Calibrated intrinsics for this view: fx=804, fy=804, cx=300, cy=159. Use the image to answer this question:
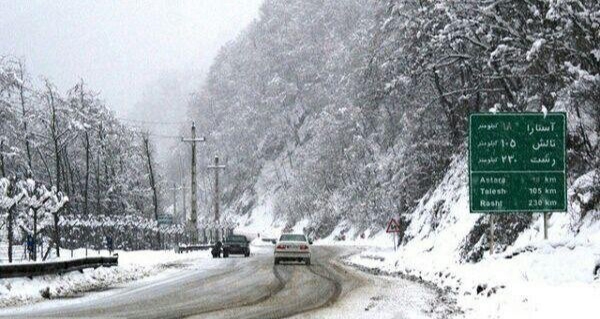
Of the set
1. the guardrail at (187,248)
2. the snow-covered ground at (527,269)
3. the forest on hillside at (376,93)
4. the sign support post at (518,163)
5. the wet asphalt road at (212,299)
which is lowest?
the guardrail at (187,248)

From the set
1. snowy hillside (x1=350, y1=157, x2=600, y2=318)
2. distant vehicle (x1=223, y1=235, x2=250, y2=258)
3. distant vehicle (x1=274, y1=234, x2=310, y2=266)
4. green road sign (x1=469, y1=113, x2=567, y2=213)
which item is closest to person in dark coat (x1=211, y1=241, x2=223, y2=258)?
distant vehicle (x1=223, y1=235, x2=250, y2=258)

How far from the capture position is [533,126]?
21609 mm

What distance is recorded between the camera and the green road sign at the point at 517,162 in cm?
2117

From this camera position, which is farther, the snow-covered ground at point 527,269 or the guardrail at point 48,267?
the guardrail at point 48,267

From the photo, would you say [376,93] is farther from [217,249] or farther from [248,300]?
[248,300]

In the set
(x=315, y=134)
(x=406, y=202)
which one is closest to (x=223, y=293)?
(x=406, y=202)

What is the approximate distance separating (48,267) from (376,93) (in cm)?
→ 2534

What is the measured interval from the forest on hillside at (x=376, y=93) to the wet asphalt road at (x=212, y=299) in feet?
25.1

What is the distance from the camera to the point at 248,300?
58.6 ft

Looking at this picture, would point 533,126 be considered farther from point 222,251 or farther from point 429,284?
point 222,251

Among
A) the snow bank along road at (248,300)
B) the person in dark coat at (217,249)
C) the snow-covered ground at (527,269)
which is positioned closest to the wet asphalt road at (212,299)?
the snow bank along road at (248,300)

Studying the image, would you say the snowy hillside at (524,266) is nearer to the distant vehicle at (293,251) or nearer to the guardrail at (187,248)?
the distant vehicle at (293,251)

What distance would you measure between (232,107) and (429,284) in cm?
11098

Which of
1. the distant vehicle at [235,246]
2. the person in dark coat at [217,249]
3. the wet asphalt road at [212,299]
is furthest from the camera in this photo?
the distant vehicle at [235,246]
